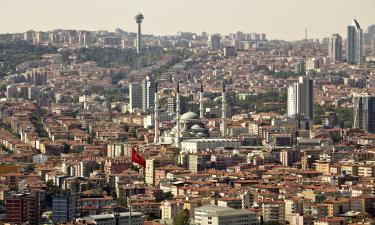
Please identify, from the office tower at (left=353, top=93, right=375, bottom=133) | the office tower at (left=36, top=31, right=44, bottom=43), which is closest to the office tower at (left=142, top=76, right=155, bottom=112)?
the office tower at (left=353, top=93, right=375, bottom=133)

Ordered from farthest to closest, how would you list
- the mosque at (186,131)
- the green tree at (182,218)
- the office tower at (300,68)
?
1. the office tower at (300,68)
2. the mosque at (186,131)
3. the green tree at (182,218)

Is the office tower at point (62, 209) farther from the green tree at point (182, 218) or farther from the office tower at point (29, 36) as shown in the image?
the office tower at point (29, 36)

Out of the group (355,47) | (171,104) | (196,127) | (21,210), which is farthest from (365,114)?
(355,47)

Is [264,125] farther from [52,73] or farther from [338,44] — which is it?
[338,44]

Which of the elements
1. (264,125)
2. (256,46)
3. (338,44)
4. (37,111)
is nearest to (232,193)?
(264,125)

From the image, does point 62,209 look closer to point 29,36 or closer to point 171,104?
point 171,104

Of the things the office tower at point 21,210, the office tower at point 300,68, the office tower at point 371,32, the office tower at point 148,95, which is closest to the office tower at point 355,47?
the office tower at point 300,68
